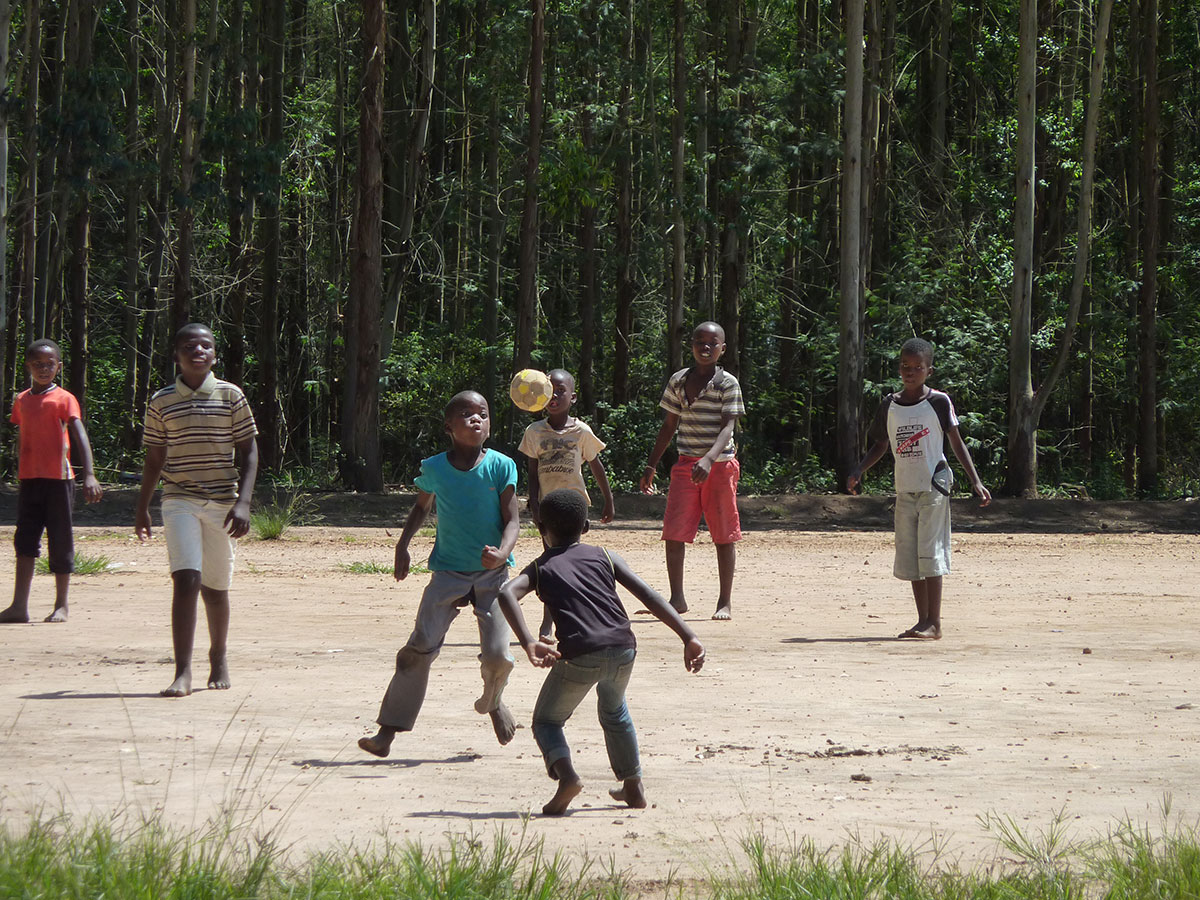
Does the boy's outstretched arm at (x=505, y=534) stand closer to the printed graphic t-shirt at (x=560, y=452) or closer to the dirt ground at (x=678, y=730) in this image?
the dirt ground at (x=678, y=730)

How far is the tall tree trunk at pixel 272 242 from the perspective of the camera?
1088 inches

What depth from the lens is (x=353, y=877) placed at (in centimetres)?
416

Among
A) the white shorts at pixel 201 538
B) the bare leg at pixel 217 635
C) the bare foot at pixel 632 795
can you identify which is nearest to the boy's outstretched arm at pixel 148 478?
the white shorts at pixel 201 538

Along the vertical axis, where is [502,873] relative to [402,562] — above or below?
below

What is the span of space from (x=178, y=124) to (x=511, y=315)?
992cm

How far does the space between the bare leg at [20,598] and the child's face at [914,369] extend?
6.25 metres

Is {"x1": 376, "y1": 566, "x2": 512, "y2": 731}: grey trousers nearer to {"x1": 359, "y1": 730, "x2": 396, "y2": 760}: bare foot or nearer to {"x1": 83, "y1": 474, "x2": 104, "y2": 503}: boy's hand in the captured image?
{"x1": 359, "y1": 730, "x2": 396, "y2": 760}: bare foot

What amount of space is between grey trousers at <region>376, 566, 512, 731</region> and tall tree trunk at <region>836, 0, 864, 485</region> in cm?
1894

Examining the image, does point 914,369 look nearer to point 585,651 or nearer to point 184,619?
point 184,619

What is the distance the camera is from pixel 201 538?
7.58 metres

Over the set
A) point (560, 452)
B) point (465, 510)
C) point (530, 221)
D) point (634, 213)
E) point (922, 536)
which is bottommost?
point (922, 536)

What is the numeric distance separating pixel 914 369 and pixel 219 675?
4.96m

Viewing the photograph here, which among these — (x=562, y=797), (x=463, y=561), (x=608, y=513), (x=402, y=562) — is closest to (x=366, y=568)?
(x=608, y=513)

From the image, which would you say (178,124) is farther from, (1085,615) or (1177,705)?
(1177,705)
